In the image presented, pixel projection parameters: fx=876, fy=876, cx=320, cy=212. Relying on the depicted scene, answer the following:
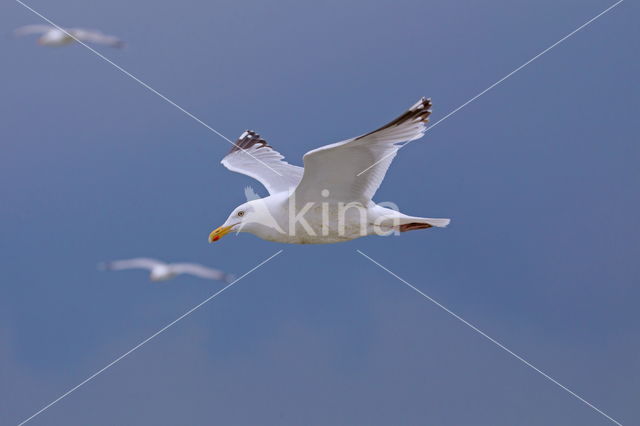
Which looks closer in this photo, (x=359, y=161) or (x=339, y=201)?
(x=359, y=161)

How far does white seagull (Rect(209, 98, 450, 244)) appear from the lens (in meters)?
6.11

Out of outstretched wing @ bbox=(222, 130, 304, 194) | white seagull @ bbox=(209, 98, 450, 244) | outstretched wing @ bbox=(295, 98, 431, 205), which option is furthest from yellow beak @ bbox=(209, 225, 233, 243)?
outstretched wing @ bbox=(222, 130, 304, 194)

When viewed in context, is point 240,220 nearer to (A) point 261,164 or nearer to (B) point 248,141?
(A) point 261,164

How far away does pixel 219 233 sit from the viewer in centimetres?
709

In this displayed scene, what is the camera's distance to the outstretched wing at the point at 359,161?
605 centimetres

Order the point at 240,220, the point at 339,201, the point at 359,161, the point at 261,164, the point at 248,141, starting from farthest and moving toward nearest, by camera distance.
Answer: the point at 248,141
the point at 261,164
the point at 240,220
the point at 339,201
the point at 359,161

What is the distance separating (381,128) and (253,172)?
260cm

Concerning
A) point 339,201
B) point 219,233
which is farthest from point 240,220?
point 339,201

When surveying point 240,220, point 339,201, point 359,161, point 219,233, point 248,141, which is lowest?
point 219,233

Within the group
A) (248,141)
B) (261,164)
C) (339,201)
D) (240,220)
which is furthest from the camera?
(248,141)

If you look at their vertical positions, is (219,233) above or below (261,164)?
below

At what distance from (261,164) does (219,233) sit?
168 centimetres

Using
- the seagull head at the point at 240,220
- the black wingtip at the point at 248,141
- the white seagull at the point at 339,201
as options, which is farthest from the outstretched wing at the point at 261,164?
the white seagull at the point at 339,201

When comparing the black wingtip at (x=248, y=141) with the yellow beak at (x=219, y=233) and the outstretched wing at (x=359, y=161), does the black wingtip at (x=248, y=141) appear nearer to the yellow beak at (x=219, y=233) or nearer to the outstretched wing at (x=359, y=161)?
the yellow beak at (x=219, y=233)
